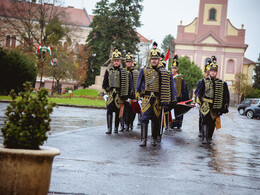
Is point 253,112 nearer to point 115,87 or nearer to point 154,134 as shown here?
point 115,87

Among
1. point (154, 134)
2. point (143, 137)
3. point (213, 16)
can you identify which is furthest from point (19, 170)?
point (213, 16)

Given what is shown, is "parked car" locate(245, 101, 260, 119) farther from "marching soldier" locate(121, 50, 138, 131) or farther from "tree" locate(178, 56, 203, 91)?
"tree" locate(178, 56, 203, 91)

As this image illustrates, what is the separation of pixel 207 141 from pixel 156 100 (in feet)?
7.39

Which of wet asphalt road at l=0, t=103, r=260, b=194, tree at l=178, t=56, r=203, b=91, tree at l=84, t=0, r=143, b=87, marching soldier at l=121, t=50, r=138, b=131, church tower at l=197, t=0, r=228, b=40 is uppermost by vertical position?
church tower at l=197, t=0, r=228, b=40

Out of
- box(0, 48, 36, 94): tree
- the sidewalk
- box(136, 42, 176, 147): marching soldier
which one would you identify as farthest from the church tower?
the sidewalk

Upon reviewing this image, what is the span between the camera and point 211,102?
33.1ft

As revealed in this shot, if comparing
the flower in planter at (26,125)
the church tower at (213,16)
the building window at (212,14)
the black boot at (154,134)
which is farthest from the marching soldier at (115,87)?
the building window at (212,14)

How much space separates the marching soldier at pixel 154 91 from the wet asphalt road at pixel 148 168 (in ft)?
2.05

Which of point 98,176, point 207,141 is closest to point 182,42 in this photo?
point 207,141

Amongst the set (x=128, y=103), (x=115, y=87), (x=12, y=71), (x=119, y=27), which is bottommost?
(x=128, y=103)

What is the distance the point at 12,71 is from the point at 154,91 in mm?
22186

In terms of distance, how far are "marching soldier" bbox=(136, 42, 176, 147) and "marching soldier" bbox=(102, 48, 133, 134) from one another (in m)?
1.86

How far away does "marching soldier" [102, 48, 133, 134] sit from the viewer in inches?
423

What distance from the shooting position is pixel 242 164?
7.25m
